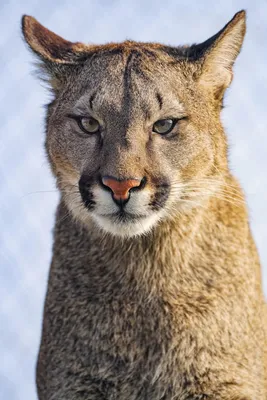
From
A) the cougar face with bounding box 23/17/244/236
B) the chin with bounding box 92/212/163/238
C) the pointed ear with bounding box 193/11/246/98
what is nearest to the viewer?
Answer: the cougar face with bounding box 23/17/244/236

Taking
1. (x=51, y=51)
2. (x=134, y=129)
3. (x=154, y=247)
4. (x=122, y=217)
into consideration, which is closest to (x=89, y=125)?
(x=134, y=129)

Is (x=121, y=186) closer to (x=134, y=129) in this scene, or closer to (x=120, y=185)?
(x=120, y=185)

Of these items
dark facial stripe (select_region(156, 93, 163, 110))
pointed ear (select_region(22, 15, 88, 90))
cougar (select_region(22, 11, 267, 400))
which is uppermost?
pointed ear (select_region(22, 15, 88, 90))

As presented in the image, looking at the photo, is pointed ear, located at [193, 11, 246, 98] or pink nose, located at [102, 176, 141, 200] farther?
pointed ear, located at [193, 11, 246, 98]

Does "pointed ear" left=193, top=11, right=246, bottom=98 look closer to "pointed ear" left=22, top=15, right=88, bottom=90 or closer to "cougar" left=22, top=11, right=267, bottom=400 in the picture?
"cougar" left=22, top=11, right=267, bottom=400

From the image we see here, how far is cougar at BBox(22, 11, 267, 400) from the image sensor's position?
7.27 m

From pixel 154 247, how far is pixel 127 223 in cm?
63

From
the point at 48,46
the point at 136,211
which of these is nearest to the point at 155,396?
the point at 136,211

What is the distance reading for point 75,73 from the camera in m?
7.77

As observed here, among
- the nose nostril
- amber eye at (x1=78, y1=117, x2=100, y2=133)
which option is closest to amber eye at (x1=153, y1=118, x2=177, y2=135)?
amber eye at (x1=78, y1=117, x2=100, y2=133)

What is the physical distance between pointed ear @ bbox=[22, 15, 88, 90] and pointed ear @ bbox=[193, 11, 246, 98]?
2.89ft

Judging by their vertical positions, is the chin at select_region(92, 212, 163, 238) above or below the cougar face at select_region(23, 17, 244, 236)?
below

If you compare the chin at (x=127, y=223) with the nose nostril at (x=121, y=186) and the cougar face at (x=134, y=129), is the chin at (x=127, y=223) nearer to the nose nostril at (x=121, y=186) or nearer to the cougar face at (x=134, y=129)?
the cougar face at (x=134, y=129)

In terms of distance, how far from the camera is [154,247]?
774 centimetres
